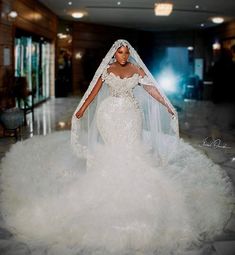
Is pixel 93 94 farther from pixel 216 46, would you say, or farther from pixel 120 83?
pixel 216 46

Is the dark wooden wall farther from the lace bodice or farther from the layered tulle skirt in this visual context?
the lace bodice

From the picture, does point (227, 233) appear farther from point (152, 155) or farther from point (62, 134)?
point (62, 134)

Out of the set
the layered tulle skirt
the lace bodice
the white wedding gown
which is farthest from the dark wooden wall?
the lace bodice

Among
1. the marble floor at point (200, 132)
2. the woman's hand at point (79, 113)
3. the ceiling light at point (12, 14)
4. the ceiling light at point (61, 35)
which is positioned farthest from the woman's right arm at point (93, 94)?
the ceiling light at point (61, 35)

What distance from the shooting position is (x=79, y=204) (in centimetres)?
341

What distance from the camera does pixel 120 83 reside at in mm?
4113

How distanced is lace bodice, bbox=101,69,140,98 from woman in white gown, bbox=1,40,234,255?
1 centimetres

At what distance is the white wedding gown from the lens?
3.02 m

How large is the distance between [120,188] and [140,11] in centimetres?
1120

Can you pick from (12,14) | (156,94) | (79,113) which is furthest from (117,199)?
(12,14)

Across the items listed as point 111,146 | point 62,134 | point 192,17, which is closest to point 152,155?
point 111,146

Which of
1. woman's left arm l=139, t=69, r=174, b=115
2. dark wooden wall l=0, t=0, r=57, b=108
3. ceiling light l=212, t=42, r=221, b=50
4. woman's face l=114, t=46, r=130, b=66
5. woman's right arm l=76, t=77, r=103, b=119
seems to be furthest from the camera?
ceiling light l=212, t=42, r=221, b=50

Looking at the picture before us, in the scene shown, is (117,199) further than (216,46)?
No

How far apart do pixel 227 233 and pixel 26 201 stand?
187 cm
